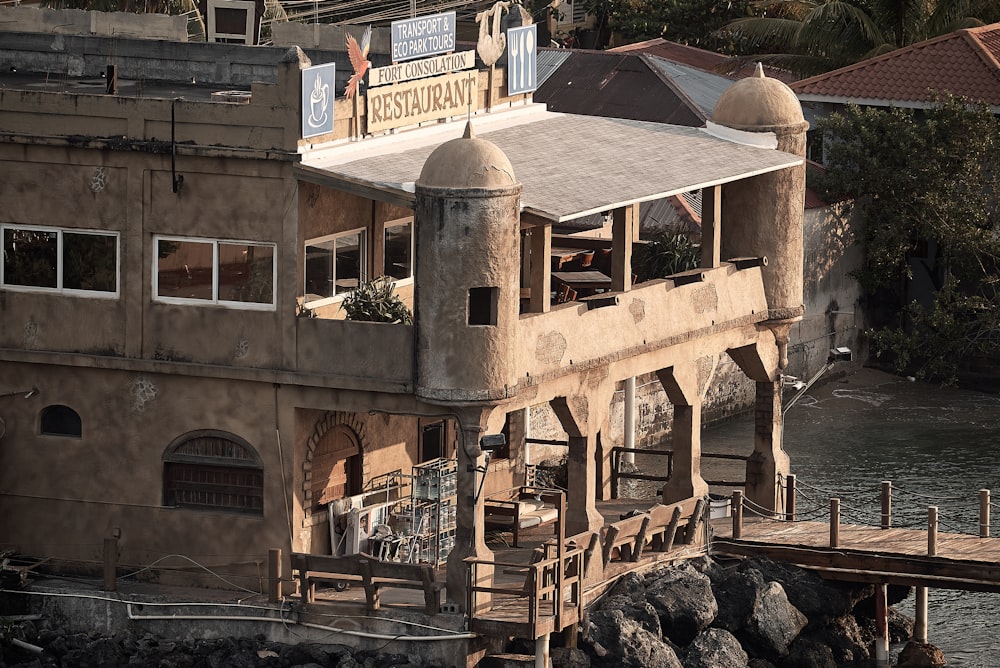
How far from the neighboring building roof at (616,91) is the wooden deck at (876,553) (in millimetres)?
26809

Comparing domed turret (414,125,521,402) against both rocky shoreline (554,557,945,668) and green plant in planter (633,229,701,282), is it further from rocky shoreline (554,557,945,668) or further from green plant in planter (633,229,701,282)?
green plant in planter (633,229,701,282)

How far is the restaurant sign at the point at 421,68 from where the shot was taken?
39125mm

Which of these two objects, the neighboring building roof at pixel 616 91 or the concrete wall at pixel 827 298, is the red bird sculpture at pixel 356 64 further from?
the neighboring building roof at pixel 616 91

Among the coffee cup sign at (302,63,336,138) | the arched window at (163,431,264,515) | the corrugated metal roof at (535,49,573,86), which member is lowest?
the arched window at (163,431,264,515)

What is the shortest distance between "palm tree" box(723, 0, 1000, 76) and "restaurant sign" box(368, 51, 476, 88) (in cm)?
3131

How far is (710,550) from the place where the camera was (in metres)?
41.8

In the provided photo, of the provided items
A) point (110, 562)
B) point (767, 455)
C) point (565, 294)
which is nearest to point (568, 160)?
point (565, 294)

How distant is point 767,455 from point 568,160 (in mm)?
7084

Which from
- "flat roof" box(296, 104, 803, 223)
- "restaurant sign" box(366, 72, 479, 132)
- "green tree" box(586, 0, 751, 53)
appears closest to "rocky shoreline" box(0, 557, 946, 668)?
"flat roof" box(296, 104, 803, 223)

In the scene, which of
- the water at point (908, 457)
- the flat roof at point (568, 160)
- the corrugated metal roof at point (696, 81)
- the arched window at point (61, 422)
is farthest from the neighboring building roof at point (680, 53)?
the arched window at point (61, 422)

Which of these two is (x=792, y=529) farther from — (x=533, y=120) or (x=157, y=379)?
(x=157, y=379)

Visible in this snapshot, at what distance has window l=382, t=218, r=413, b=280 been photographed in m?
40.7

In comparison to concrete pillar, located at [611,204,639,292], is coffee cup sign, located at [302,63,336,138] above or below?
above

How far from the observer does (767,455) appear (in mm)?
44812
